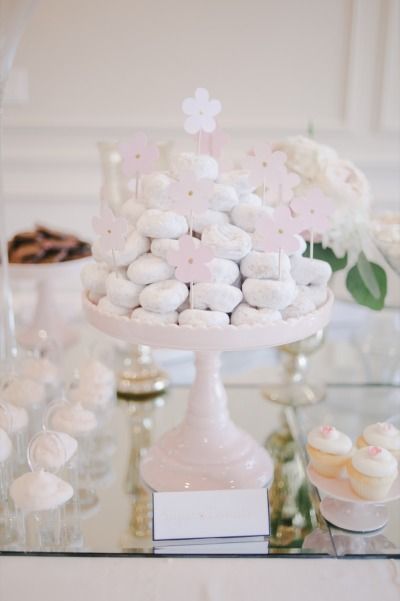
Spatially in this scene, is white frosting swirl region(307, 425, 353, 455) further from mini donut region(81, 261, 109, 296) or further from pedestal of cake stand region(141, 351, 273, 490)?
mini donut region(81, 261, 109, 296)

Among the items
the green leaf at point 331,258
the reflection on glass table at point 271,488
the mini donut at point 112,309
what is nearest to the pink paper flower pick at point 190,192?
the mini donut at point 112,309

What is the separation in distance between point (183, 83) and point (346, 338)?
27.4 inches

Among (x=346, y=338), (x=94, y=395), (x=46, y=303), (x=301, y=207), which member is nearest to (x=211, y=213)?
(x=301, y=207)

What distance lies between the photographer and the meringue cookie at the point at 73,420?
89 centimetres

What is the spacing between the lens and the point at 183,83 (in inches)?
61.1

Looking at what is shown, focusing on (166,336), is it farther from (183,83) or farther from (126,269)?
(183,83)

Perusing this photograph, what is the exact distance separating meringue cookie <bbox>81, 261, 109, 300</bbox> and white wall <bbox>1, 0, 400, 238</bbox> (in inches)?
32.2

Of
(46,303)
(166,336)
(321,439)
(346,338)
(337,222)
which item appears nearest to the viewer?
(166,336)

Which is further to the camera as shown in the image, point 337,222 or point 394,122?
A: point 394,122

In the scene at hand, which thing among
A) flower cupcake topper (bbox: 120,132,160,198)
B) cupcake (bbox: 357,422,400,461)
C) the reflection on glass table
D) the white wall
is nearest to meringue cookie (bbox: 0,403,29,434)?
the reflection on glass table

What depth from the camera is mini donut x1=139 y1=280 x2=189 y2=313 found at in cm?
73

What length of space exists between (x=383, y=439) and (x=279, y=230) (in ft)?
0.98

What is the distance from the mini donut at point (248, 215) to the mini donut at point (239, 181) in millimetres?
30

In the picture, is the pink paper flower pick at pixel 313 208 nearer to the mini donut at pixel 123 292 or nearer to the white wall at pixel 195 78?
the mini donut at pixel 123 292
